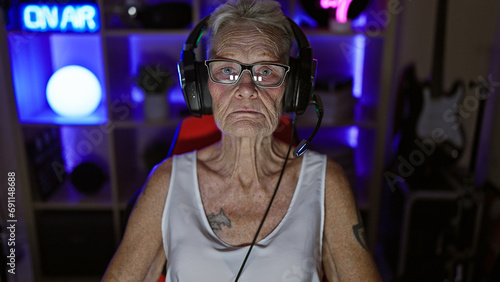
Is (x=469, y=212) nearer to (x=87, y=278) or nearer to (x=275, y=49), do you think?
→ (x=275, y=49)

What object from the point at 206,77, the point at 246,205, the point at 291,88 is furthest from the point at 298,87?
the point at 246,205

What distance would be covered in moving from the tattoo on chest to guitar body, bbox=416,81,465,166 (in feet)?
4.70

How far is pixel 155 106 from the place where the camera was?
2137mm

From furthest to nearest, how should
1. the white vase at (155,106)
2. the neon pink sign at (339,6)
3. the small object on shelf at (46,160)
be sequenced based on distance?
the small object on shelf at (46,160) < the white vase at (155,106) < the neon pink sign at (339,6)

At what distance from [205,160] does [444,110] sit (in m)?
1.46

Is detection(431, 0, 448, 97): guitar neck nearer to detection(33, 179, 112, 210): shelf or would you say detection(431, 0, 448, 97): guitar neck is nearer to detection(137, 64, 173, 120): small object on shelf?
detection(137, 64, 173, 120): small object on shelf

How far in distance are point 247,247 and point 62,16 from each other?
1.52 metres

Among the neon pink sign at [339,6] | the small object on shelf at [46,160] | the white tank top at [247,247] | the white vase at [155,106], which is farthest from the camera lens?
the small object on shelf at [46,160]

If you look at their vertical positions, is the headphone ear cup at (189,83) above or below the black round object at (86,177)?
above

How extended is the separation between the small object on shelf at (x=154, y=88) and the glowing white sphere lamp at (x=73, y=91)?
0.73 ft

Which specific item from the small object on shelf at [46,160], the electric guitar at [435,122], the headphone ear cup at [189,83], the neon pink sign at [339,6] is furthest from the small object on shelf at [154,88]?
the electric guitar at [435,122]

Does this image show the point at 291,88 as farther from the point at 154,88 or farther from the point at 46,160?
the point at 46,160

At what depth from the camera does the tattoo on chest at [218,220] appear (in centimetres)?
115

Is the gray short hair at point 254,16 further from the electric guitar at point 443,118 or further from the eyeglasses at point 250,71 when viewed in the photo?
the electric guitar at point 443,118
